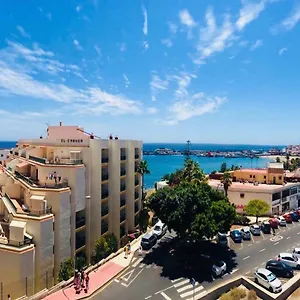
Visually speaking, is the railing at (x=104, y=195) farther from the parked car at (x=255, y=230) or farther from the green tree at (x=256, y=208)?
the green tree at (x=256, y=208)

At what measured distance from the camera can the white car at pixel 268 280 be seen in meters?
26.5

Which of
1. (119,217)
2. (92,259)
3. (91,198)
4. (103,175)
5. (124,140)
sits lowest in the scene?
(92,259)

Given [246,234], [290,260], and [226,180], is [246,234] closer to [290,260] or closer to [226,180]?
[290,260]

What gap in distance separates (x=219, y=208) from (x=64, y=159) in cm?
2093

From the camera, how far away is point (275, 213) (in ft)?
185

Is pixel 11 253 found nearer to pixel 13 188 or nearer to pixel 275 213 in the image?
pixel 13 188

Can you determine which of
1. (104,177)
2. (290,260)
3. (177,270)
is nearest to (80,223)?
(104,177)

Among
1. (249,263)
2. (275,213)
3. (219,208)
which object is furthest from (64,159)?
(275,213)

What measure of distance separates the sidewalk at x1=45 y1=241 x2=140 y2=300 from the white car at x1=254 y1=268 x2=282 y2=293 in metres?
12.9

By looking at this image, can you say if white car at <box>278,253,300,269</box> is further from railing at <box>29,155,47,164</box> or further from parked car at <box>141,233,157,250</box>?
railing at <box>29,155,47,164</box>

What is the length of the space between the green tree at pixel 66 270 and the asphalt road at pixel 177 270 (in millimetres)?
5769

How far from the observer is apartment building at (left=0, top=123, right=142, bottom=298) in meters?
28.9

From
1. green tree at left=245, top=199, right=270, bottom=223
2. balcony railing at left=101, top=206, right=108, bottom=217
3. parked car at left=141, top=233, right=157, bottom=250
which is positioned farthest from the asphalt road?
balcony railing at left=101, top=206, right=108, bottom=217

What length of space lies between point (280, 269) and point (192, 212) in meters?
9.80
